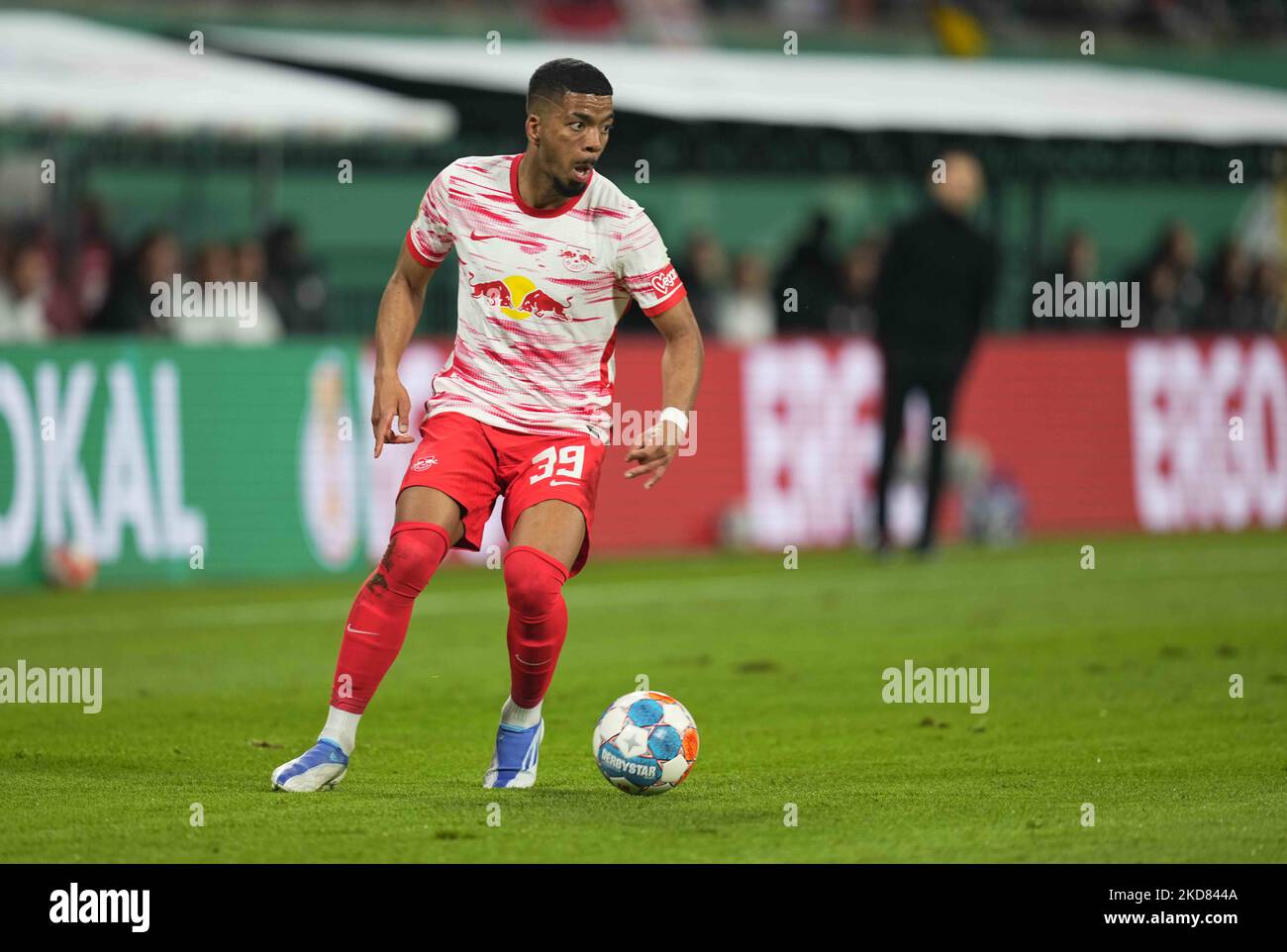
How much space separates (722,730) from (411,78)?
1204 centimetres

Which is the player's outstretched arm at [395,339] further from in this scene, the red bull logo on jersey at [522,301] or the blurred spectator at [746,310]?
the blurred spectator at [746,310]

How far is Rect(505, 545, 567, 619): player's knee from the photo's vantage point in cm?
784

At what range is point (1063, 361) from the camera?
2139 centimetres

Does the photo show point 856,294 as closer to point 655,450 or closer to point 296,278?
point 296,278

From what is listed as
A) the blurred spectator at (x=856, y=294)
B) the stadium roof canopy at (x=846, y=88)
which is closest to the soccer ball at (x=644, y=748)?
the stadium roof canopy at (x=846, y=88)

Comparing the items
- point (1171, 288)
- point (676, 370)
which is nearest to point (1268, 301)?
point (1171, 288)

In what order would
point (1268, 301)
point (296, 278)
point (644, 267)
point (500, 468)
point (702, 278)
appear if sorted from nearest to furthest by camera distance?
1. point (644, 267)
2. point (500, 468)
3. point (296, 278)
4. point (702, 278)
5. point (1268, 301)

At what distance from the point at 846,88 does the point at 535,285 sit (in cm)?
1700

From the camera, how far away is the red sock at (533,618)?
785 centimetres

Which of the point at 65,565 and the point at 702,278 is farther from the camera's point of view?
the point at 702,278

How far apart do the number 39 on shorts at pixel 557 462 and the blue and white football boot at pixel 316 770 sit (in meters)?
1.16

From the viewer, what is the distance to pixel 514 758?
8.26 meters
